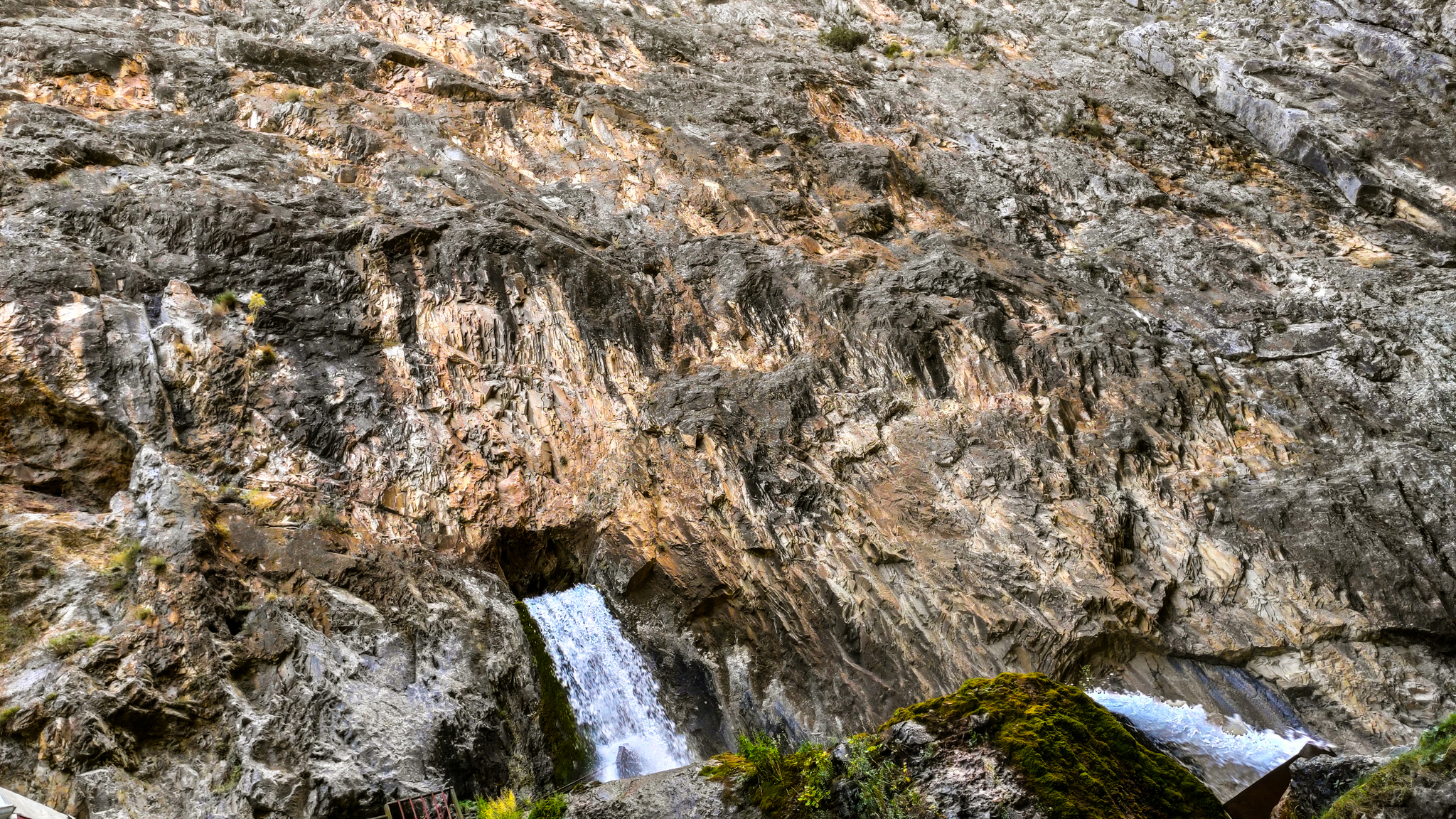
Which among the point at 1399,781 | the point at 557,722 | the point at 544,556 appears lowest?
the point at 557,722

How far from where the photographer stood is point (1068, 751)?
5.86 m

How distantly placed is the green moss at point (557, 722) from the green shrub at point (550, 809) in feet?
11.8

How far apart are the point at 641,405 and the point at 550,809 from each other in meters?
8.07

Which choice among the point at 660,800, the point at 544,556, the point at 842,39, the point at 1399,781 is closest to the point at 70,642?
the point at 660,800

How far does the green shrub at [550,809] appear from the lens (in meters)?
7.37

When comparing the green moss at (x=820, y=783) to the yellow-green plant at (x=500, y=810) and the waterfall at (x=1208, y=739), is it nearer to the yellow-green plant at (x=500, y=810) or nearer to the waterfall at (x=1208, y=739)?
the yellow-green plant at (x=500, y=810)

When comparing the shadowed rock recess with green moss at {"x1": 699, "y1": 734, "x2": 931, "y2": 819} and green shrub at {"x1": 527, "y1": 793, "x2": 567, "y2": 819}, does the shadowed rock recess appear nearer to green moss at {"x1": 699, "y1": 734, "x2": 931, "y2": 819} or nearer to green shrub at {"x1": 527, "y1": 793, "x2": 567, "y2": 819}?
green moss at {"x1": 699, "y1": 734, "x2": 931, "y2": 819}

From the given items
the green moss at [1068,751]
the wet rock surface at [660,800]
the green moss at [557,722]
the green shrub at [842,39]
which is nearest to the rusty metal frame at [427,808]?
the wet rock surface at [660,800]

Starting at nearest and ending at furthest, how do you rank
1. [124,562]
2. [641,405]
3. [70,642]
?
[70,642]
[124,562]
[641,405]

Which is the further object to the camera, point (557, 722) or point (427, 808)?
point (557, 722)

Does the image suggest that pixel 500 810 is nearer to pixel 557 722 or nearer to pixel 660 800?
pixel 660 800

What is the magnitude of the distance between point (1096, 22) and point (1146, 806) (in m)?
26.4

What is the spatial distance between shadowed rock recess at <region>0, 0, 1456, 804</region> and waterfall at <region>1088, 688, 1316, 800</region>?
1.51 feet

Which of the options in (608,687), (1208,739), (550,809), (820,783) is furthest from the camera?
(608,687)
